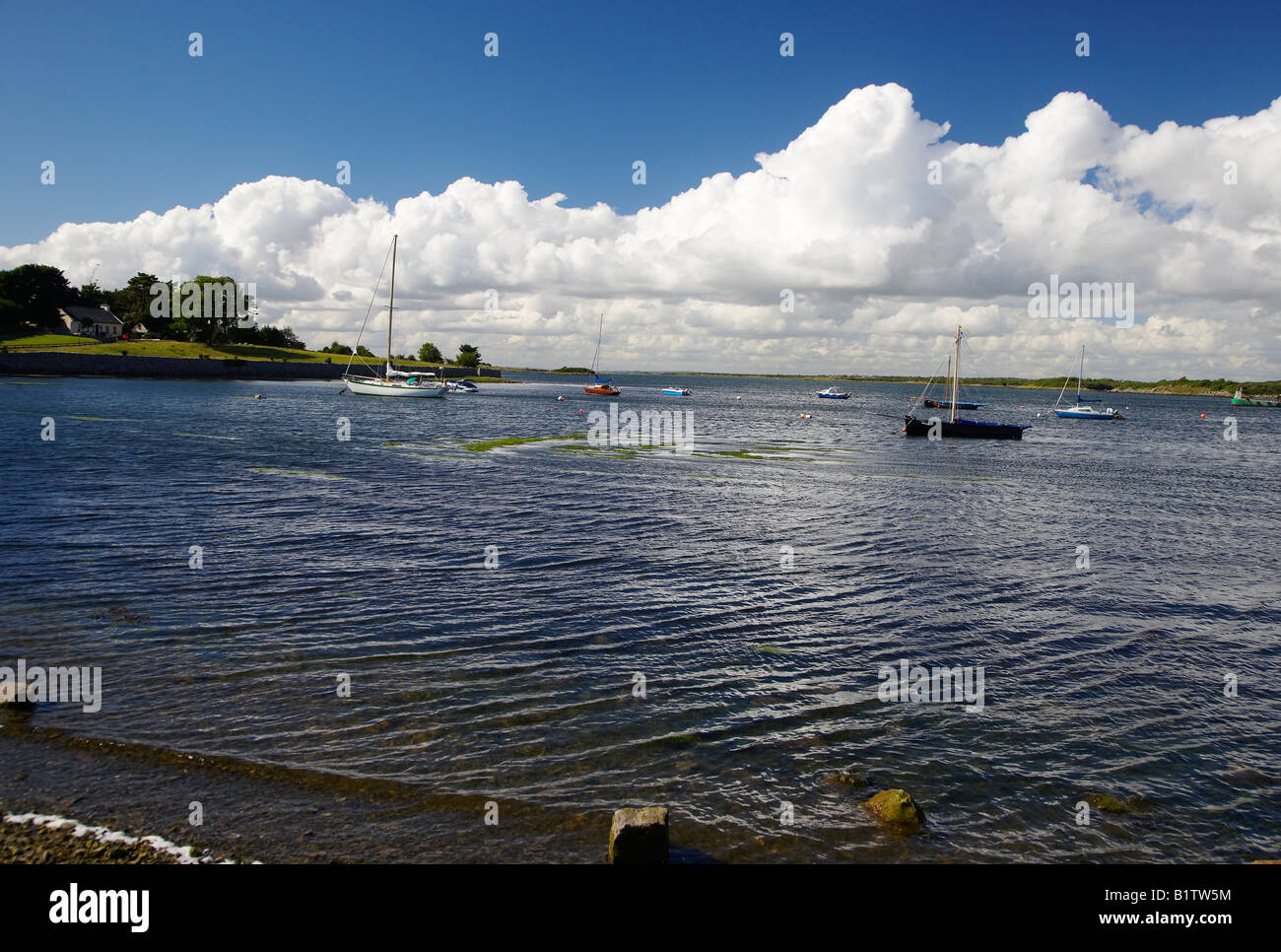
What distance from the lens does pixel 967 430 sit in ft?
278

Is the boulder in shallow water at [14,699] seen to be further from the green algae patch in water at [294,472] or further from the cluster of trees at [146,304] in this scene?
the cluster of trees at [146,304]

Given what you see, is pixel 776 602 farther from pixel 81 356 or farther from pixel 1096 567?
pixel 81 356

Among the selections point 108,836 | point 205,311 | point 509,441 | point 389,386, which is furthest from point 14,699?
point 205,311

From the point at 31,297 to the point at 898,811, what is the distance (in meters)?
195

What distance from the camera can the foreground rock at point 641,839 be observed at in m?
8.09

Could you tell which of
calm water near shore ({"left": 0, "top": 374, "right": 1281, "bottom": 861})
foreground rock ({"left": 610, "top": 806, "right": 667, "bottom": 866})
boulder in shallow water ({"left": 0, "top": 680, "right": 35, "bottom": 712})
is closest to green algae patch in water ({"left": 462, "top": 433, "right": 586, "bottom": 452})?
calm water near shore ({"left": 0, "top": 374, "right": 1281, "bottom": 861})

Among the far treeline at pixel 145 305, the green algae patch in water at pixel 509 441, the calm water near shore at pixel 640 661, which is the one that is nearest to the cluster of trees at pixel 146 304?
the far treeline at pixel 145 305

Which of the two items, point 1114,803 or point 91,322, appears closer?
point 1114,803

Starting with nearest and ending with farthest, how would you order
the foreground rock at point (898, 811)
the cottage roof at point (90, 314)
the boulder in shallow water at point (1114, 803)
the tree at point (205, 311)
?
1. the foreground rock at point (898, 811)
2. the boulder in shallow water at point (1114, 803)
3. the cottage roof at point (90, 314)
4. the tree at point (205, 311)

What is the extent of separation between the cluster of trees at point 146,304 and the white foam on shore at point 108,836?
171 meters

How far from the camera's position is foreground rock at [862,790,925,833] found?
31.6ft

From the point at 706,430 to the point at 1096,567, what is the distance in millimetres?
64195

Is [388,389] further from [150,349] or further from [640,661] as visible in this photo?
[640,661]

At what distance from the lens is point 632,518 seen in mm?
30812
